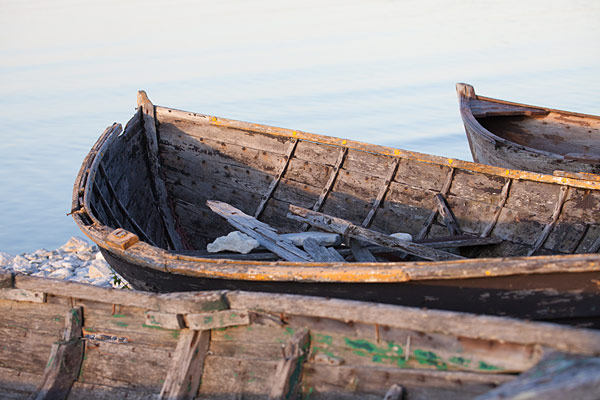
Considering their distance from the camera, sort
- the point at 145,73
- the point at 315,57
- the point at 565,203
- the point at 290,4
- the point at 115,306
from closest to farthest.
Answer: the point at 115,306 → the point at 565,203 → the point at 145,73 → the point at 315,57 → the point at 290,4

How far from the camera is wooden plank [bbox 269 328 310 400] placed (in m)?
3.33

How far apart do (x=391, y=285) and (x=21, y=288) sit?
2475 mm

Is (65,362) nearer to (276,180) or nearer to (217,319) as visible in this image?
(217,319)

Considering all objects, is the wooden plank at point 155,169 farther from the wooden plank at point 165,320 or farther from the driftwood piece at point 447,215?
the wooden plank at point 165,320

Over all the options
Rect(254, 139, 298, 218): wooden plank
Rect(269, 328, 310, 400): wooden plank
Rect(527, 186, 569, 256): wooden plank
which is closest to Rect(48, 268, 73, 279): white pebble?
Rect(254, 139, 298, 218): wooden plank

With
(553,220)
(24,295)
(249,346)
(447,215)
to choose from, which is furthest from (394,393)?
(447,215)

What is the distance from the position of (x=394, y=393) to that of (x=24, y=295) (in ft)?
8.33

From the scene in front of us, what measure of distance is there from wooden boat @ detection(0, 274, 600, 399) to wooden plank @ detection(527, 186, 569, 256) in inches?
119

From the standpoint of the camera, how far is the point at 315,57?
2469 centimetres

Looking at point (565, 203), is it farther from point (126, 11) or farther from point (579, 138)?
point (126, 11)

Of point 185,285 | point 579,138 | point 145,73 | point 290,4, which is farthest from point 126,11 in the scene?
point 185,285

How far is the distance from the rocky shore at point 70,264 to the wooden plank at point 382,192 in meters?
3.08

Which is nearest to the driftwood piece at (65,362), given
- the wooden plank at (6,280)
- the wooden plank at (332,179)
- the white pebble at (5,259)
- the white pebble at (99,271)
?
the wooden plank at (6,280)

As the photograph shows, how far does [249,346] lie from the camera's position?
364 cm
